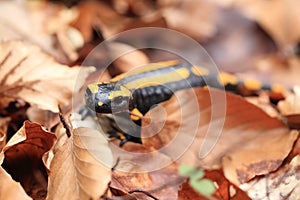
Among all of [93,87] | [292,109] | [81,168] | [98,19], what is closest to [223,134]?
[292,109]

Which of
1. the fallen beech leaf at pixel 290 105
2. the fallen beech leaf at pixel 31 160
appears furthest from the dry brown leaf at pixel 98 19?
the fallen beech leaf at pixel 31 160

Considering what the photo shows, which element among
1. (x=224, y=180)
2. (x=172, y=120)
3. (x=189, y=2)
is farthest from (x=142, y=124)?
(x=189, y=2)

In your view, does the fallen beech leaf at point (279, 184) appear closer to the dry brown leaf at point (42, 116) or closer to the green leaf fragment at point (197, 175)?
the green leaf fragment at point (197, 175)

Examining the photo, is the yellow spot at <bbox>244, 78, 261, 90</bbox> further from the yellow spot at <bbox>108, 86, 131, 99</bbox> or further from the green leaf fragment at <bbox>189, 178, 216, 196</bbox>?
the green leaf fragment at <bbox>189, 178, 216, 196</bbox>

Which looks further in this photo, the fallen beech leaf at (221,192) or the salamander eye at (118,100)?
the salamander eye at (118,100)

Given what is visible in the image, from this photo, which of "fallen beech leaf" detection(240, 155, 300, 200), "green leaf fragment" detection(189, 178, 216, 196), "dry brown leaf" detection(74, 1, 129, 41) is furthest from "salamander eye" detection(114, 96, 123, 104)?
"dry brown leaf" detection(74, 1, 129, 41)
